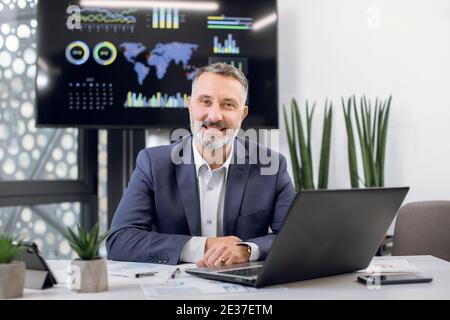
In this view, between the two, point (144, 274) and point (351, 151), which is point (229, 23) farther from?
point (144, 274)

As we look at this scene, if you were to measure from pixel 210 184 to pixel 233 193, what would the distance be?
0.12 meters

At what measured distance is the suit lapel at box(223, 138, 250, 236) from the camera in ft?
7.62

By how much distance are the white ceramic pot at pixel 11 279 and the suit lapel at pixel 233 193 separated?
110 centimetres

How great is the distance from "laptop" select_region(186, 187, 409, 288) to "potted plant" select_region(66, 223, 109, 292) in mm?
292

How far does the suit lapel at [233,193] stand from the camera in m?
2.32

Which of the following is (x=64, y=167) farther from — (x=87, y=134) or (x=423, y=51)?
(x=423, y=51)

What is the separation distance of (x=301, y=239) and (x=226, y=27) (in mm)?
2396

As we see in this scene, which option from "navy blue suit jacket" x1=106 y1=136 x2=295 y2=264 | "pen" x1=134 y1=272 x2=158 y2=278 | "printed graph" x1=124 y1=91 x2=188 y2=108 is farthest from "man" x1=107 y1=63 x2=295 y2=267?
"printed graph" x1=124 y1=91 x2=188 y2=108

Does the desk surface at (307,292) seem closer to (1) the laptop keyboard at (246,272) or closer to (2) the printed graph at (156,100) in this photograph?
(1) the laptop keyboard at (246,272)

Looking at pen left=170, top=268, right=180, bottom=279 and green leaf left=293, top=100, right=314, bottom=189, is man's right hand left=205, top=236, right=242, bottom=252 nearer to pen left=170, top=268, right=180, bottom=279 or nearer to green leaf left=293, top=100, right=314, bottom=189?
pen left=170, top=268, right=180, bottom=279

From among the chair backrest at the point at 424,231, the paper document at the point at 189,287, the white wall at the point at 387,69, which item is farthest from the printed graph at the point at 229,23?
the paper document at the point at 189,287

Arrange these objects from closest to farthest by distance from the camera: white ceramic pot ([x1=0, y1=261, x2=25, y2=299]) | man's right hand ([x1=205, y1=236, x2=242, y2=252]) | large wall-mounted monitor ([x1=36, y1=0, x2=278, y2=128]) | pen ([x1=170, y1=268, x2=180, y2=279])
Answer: white ceramic pot ([x1=0, y1=261, x2=25, y2=299])
pen ([x1=170, y1=268, x2=180, y2=279])
man's right hand ([x1=205, y1=236, x2=242, y2=252])
large wall-mounted monitor ([x1=36, y1=0, x2=278, y2=128])

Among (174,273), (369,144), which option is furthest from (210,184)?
(369,144)
